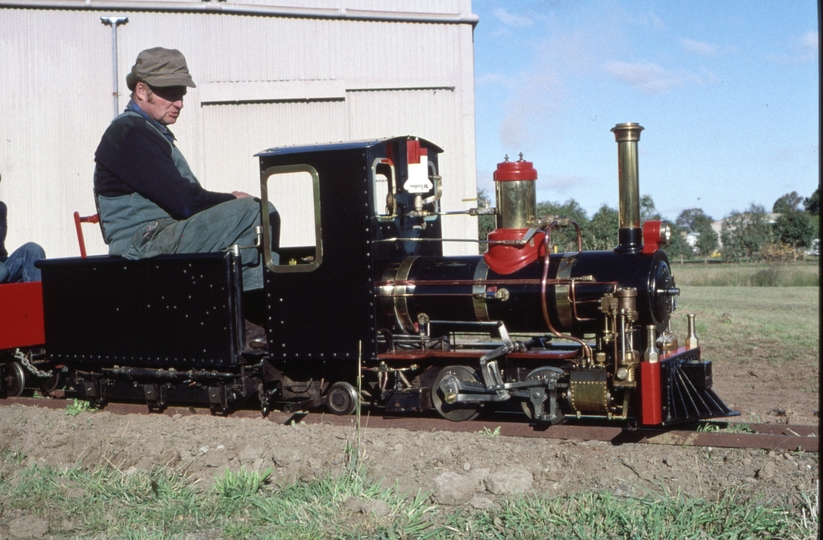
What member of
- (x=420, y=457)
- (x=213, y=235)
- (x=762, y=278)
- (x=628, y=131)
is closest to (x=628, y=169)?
(x=628, y=131)

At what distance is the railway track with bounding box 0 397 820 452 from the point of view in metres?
4.75

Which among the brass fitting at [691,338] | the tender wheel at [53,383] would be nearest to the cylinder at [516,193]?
the brass fitting at [691,338]

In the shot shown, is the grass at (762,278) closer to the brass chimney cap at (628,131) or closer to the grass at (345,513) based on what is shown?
the brass chimney cap at (628,131)

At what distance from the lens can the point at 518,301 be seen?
5.52 meters

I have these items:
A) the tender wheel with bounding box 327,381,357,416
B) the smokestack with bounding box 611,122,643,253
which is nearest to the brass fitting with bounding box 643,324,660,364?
the smokestack with bounding box 611,122,643,253

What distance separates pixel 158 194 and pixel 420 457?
108 inches

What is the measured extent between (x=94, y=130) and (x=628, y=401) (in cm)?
1068

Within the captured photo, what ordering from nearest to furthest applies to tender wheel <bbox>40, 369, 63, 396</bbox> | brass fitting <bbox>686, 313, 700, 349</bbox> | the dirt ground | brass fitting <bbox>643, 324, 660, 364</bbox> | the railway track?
the dirt ground
the railway track
brass fitting <bbox>643, 324, 660, 364</bbox>
brass fitting <bbox>686, 313, 700, 349</bbox>
tender wheel <bbox>40, 369, 63, 396</bbox>

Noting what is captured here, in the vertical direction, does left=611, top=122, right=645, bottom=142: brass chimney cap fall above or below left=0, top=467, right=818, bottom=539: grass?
above

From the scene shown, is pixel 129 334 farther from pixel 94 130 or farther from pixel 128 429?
pixel 94 130

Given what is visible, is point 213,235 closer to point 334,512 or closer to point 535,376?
point 535,376

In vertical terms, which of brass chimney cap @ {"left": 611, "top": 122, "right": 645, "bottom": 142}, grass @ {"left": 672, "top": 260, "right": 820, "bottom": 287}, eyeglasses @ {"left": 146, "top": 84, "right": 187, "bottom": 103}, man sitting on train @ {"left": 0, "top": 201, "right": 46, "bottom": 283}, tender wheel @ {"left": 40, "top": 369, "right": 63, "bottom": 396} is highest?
eyeglasses @ {"left": 146, "top": 84, "right": 187, "bottom": 103}

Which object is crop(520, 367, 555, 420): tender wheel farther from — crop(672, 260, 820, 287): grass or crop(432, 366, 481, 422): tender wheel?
crop(672, 260, 820, 287): grass

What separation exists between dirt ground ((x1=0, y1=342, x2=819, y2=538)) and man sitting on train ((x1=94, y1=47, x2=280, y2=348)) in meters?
1.29
